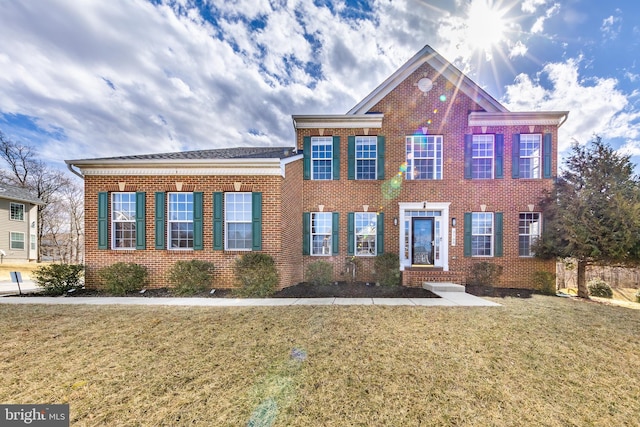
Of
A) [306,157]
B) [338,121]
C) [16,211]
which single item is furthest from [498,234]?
[16,211]

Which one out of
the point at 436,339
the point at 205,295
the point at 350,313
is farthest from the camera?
the point at 205,295

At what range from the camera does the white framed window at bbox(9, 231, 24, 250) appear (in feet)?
67.6

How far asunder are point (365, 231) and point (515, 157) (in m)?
6.60

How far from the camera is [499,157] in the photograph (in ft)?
34.9

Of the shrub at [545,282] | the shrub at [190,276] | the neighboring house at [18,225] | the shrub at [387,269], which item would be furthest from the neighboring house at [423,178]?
the neighboring house at [18,225]

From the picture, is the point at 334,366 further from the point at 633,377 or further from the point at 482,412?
the point at 633,377

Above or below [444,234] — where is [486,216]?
above

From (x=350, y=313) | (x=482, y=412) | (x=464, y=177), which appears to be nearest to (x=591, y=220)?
(x=464, y=177)

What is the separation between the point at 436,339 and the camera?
4.66 m

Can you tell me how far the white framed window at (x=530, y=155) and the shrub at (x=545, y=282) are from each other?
3.83m

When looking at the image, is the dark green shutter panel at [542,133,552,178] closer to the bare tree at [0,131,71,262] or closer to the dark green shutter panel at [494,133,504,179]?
the dark green shutter panel at [494,133,504,179]

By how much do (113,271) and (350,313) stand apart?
793 centimetres

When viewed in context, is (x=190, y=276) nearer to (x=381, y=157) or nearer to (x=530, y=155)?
(x=381, y=157)

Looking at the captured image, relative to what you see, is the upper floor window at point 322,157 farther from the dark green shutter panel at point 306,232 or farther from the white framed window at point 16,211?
the white framed window at point 16,211
